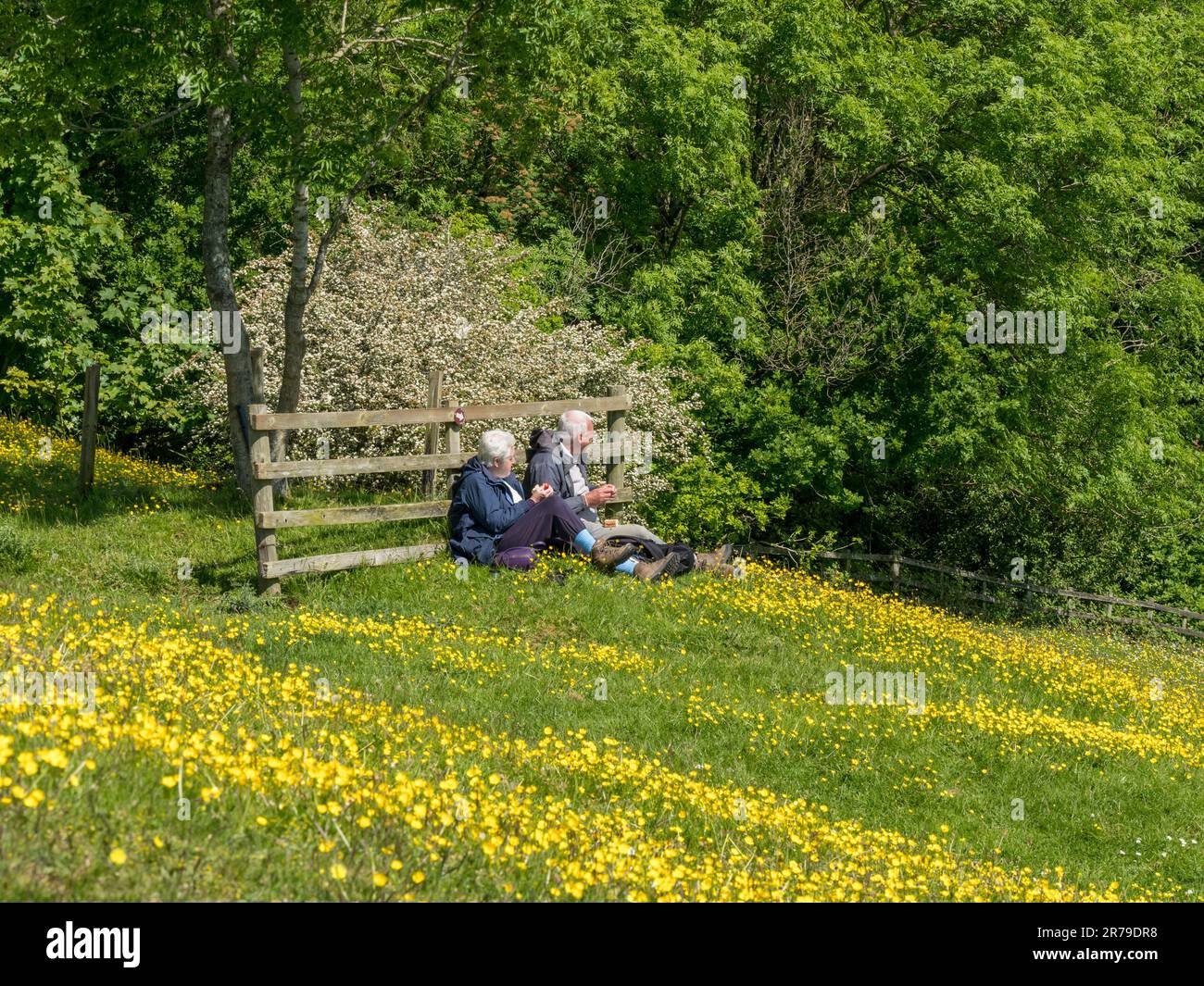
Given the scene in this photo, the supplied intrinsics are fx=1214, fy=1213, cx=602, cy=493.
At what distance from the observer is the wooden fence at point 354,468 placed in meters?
11.1

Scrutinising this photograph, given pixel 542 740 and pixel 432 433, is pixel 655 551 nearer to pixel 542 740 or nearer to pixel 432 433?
pixel 432 433

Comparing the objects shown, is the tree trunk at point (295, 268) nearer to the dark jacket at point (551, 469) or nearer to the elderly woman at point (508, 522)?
the elderly woman at point (508, 522)

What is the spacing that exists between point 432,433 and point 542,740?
19.6 ft

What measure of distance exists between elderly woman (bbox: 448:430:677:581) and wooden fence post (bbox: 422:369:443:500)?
493 millimetres

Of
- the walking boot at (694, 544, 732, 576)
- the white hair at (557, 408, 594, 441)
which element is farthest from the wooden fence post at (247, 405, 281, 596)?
the walking boot at (694, 544, 732, 576)

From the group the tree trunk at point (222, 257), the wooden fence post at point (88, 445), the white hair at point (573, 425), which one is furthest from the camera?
the wooden fence post at point (88, 445)

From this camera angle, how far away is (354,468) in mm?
11898

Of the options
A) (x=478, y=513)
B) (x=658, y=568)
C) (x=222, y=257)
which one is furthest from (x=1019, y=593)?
(x=222, y=257)

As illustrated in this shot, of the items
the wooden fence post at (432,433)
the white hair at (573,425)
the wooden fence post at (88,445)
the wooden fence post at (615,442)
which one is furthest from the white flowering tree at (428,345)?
the wooden fence post at (88,445)

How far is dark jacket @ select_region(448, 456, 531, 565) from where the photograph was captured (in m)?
12.5

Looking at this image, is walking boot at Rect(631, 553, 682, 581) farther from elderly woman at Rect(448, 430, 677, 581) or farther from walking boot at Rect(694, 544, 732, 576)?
walking boot at Rect(694, 544, 732, 576)

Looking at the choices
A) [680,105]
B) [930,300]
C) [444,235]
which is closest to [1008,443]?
[930,300]

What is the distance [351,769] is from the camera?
5.45m

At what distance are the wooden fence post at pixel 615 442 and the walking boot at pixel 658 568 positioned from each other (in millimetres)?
1953
